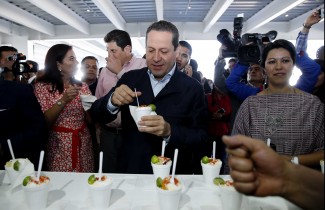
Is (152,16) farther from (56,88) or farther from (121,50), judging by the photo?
(56,88)

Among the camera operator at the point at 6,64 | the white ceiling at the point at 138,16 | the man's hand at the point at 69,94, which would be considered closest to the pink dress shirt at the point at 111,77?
the man's hand at the point at 69,94

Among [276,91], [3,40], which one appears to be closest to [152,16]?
[3,40]

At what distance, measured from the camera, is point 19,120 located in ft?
6.11

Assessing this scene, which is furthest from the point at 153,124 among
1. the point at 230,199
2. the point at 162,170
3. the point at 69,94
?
the point at 69,94

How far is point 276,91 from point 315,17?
1.00 meters

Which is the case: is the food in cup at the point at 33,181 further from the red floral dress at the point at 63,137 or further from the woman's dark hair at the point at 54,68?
the woman's dark hair at the point at 54,68

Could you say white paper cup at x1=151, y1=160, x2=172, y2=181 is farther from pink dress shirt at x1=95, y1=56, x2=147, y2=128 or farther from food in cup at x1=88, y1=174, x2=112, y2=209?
pink dress shirt at x1=95, y1=56, x2=147, y2=128

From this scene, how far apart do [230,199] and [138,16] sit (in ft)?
26.6

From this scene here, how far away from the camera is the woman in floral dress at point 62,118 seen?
2188mm

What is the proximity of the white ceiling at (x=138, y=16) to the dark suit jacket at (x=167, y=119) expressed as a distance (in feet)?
16.1

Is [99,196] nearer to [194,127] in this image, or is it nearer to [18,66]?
[194,127]

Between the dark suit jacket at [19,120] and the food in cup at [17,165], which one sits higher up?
the dark suit jacket at [19,120]

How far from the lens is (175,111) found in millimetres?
1691

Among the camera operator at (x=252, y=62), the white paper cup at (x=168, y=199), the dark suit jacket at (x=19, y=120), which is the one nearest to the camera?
the white paper cup at (x=168, y=199)
